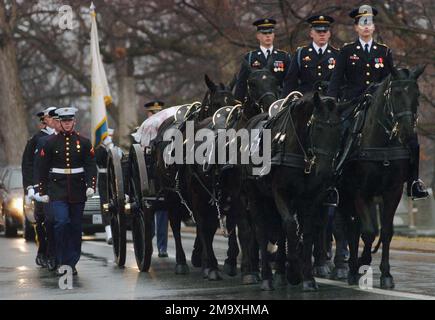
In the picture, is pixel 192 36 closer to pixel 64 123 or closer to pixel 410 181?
pixel 64 123

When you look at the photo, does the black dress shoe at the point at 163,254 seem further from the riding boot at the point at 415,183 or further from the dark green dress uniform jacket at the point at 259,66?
the riding boot at the point at 415,183

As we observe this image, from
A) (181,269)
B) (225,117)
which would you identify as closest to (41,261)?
(181,269)

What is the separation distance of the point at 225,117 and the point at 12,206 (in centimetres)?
1409

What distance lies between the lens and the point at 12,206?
27.4 meters

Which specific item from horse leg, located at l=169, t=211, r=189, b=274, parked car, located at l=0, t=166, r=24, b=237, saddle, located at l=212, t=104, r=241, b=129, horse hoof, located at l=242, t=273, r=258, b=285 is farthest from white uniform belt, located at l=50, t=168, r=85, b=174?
parked car, located at l=0, t=166, r=24, b=237

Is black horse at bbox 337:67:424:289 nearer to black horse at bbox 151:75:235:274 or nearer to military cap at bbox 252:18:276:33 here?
military cap at bbox 252:18:276:33

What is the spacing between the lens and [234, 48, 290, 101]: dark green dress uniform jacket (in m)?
14.1

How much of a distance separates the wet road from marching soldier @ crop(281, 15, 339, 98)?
Result: 221cm

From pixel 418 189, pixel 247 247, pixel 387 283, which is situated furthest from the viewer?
pixel 247 247

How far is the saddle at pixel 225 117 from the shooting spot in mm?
13883

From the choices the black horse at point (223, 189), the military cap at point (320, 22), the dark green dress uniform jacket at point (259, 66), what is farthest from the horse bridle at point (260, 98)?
the military cap at point (320, 22)
